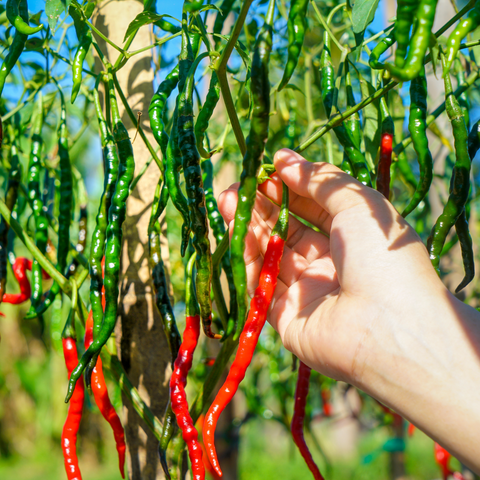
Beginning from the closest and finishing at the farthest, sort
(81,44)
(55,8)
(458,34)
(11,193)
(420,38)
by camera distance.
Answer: (420,38)
(458,34)
(55,8)
(81,44)
(11,193)

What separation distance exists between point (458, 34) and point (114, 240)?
560 mm

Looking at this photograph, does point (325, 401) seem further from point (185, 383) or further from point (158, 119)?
point (158, 119)

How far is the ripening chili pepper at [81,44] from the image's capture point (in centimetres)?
70

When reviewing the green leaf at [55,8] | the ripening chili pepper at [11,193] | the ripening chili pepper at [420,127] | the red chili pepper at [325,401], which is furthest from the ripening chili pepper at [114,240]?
the red chili pepper at [325,401]

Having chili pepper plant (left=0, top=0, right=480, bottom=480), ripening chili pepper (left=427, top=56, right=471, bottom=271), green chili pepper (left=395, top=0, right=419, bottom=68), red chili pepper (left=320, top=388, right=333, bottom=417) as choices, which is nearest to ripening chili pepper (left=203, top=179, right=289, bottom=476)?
chili pepper plant (left=0, top=0, right=480, bottom=480)

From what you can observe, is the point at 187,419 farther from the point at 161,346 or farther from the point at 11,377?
the point at 11,377

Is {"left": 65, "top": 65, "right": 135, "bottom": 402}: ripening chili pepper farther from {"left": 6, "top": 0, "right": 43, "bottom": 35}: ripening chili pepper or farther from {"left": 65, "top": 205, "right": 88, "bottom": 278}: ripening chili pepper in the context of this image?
{"left": 65, "top": 205, "right": 88, "bottom": 278}: ripening chili pepper

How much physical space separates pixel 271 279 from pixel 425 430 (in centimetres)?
32

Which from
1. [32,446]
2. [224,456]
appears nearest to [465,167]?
[224,456]

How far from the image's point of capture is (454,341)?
0.63 m

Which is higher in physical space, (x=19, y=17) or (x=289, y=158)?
(x=19, y=17)

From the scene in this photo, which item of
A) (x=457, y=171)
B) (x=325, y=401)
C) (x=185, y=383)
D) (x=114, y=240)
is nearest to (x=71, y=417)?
(x=185, y=383)

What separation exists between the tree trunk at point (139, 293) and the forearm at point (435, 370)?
44cm

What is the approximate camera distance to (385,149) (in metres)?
0.79
